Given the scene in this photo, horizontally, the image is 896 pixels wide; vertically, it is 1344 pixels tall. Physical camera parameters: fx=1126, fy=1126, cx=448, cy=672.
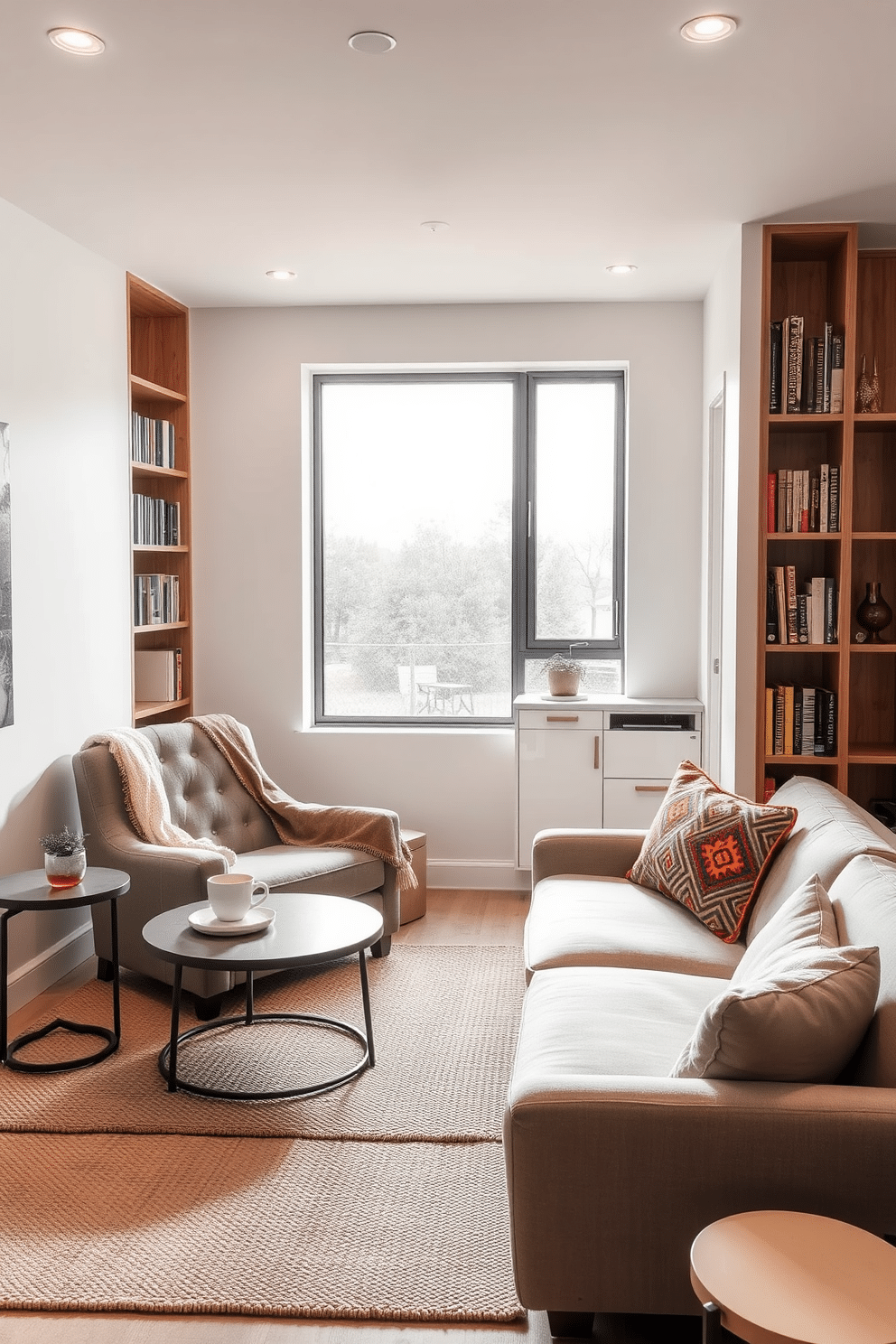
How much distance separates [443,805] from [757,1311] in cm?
386

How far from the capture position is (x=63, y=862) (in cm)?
333

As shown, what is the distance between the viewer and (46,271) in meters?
3.90

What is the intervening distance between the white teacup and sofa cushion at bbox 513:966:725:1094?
0.84 m

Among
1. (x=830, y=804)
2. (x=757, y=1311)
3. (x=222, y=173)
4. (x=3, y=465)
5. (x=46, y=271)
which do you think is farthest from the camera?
(x=46, y=271)

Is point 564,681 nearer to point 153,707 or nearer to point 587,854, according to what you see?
point 587,854

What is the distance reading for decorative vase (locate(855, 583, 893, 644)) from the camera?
13.4ft

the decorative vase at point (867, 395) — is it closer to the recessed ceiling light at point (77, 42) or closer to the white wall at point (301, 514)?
the white wall at point (301, 514)

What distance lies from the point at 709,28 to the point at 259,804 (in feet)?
10.3

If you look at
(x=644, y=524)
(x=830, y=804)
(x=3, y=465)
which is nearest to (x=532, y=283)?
(x=644, y=524)

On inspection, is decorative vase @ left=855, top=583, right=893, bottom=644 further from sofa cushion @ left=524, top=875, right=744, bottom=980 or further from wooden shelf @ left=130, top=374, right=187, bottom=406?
wooden shelf @ left=130, top=374, right=187, bottom=406

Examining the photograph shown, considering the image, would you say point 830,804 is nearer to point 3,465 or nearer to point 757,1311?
point 757,1311

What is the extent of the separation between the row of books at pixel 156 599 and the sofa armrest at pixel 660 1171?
337cm

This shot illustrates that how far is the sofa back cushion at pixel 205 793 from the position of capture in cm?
425

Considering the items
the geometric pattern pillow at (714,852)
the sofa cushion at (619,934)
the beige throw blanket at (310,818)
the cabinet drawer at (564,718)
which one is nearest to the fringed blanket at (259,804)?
the beige throw blanket at (310,818)
